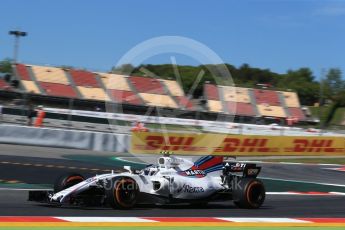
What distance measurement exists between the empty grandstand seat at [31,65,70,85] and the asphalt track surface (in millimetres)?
31163

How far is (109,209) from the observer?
321 inches

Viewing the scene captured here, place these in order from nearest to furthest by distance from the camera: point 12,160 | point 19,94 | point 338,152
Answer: point 12,160 < point 338,152 < point 19,94

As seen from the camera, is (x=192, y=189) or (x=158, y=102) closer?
(x=192, y=189)

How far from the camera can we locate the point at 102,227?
21.5 feet

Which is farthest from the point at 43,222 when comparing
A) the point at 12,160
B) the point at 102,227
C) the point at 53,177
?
the point at 12,160

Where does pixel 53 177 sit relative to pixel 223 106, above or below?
below

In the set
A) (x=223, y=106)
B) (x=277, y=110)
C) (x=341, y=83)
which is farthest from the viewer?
(x=341, y=83)

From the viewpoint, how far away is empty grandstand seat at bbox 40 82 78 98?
162ft

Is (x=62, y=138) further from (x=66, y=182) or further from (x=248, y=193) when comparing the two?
(x=66, y=182)

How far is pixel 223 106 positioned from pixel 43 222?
13.7ft

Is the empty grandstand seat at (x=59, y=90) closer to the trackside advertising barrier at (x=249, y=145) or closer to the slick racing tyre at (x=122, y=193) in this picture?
the trackside advertising barrier at (x=249, y=145)

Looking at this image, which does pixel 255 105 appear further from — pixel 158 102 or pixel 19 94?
pixel 158 102

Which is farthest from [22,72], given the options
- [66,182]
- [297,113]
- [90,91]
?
[66,182]

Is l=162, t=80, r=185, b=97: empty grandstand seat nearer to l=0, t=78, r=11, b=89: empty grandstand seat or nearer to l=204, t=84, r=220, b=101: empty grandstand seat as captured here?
l=204, t=84, r=220, b=101: empty grandstand seat
